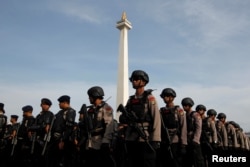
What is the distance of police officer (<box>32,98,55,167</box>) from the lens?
7066 mm

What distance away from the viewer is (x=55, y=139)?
22.8 feet

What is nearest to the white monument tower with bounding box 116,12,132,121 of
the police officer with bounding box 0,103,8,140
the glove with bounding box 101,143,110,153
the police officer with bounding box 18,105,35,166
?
the police officer with bounding box 0,103,8,140

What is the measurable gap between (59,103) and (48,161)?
4.98 feet

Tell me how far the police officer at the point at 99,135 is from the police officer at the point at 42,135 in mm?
2198

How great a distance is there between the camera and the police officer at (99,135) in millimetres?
5070

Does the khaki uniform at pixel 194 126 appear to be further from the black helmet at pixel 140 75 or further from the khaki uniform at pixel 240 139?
the khaki uniform at pixel 240 139

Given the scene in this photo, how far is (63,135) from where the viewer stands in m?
6.79

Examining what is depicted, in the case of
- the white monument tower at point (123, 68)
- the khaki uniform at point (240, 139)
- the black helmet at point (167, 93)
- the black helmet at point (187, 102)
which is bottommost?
the khaki uniform at point (240, 139)

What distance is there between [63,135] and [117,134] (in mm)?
1452

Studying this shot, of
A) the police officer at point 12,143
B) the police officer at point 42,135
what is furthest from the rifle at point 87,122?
the police officer at point 12,143

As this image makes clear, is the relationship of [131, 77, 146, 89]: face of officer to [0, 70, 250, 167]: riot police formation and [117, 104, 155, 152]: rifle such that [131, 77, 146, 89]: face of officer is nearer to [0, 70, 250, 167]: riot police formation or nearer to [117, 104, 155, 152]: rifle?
[0, 70, 250, 167]: riot police formation

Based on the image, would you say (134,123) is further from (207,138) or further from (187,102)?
(207,138)

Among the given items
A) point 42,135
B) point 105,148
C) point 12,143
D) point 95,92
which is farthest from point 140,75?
point 12,143

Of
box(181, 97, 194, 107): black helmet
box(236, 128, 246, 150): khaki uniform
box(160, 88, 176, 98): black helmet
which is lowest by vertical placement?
box(236, 128, 246, 150): khaki uniform
